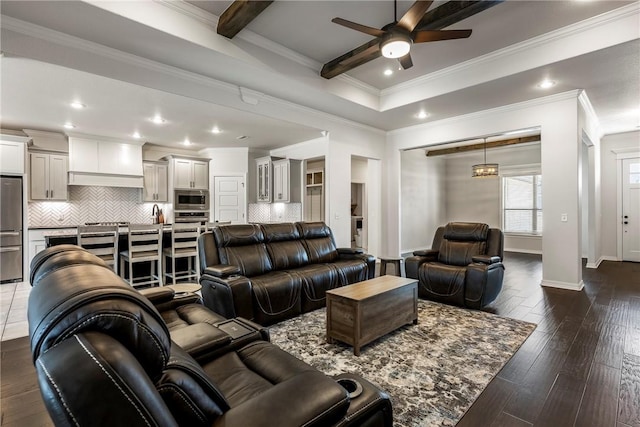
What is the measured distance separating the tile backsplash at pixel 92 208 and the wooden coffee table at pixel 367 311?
5.98 metres

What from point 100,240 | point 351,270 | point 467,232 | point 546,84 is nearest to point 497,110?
point 546,84

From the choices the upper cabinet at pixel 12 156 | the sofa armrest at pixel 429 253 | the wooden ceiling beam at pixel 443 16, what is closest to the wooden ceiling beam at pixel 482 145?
the sofa armrest at pixel 429 253

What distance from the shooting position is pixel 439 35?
111 inches

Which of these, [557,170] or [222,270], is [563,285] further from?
[222,270]

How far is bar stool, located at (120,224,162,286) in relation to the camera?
4.52 m

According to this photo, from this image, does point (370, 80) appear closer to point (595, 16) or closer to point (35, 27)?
point (595, 16)

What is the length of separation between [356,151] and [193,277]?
3886 millimetres


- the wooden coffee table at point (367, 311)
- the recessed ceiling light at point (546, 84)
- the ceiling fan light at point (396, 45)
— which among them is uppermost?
the recessed ceiling light at point (546, 84)

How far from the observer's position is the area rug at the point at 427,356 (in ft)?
6.57

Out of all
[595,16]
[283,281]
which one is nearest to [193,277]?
[283,281]

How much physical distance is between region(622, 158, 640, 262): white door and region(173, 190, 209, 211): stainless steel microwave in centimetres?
953

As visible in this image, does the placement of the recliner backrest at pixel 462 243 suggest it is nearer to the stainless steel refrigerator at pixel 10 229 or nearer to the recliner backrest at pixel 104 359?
the recliner backrest at pixel 104 359

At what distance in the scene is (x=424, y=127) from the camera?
20.4ft

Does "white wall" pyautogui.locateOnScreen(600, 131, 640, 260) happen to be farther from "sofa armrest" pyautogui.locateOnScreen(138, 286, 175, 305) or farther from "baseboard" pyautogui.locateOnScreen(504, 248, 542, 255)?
"sofa armrest" pyautogui.locateOnScreen(138, 286, 175, 305)
